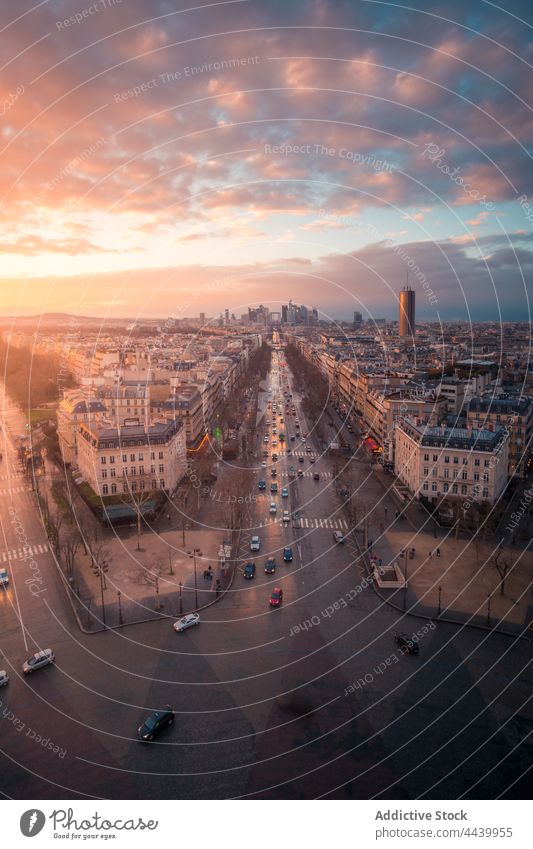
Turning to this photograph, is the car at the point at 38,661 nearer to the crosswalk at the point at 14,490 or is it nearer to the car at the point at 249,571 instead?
the car at the point at 249,571

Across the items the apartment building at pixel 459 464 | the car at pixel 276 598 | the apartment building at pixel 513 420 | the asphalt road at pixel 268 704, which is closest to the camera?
the asphalt road at pixel 268 704

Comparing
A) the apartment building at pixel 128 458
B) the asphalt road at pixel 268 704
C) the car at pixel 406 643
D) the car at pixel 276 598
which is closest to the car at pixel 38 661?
the asphalt road at pixel 268 704

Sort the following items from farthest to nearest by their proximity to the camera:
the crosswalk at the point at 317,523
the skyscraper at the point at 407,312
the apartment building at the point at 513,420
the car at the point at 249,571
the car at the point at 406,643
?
1. the skyscraper at the point at 407,312
2. the apartment building at the point at 513,420
3. the crosswalk at the point at 317,523
4. the car at the point at 249,571
5. the car at the point at 406,643

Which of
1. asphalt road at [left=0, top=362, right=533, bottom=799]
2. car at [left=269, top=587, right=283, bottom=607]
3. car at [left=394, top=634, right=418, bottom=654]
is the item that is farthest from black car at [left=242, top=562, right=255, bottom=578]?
car at [left=394, top=634, right=418, bottom=654]

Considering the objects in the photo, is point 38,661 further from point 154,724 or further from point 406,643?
point 406,643

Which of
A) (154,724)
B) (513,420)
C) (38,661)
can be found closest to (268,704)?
(154,724)

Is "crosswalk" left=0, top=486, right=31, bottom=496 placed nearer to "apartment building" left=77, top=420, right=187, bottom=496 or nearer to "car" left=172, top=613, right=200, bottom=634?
"apartment building" left=77, top=420, right=187, bottom=496
